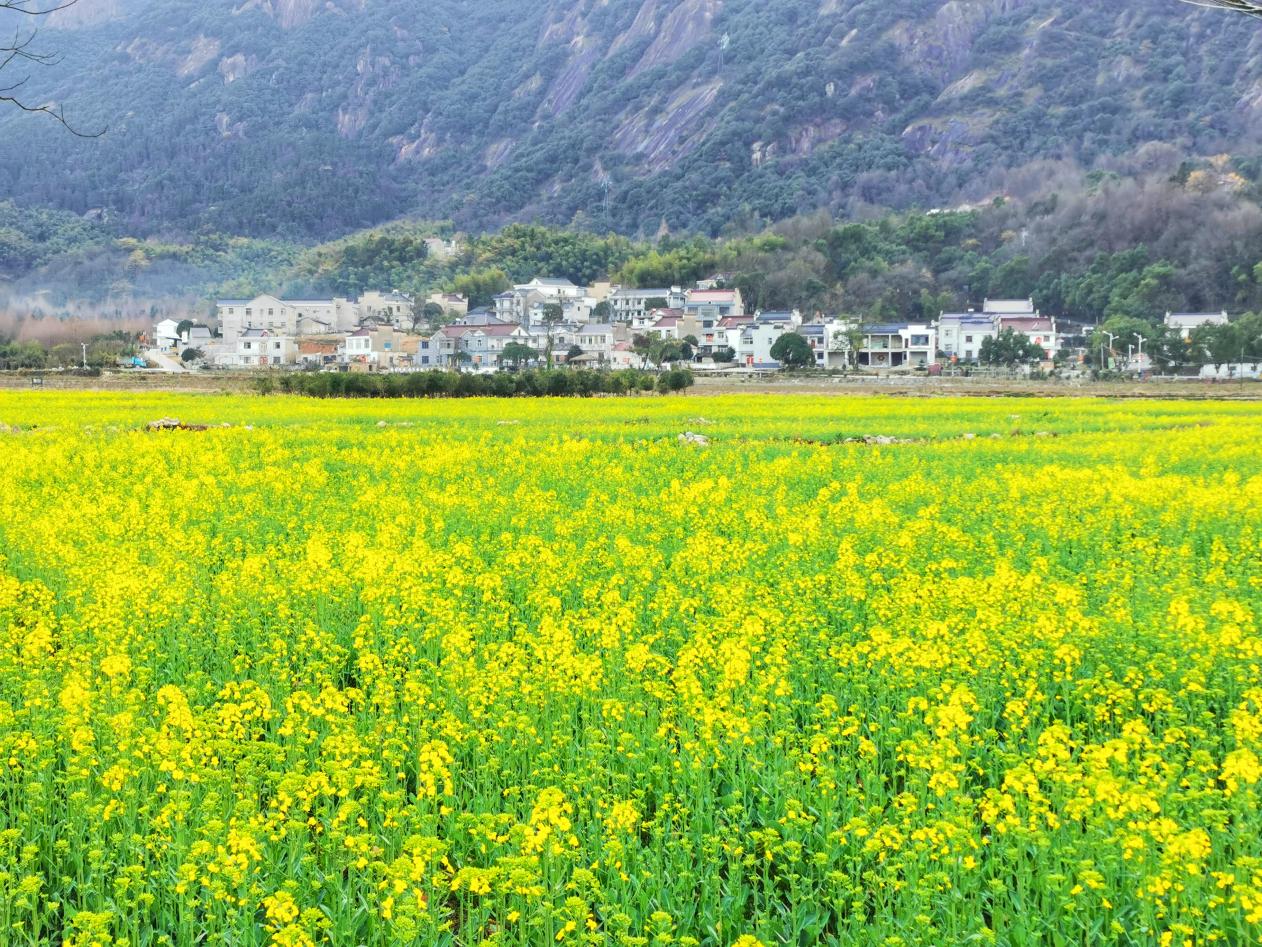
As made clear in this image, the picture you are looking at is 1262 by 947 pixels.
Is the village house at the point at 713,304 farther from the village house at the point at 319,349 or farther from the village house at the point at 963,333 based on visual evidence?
the village house at the point at 319,349

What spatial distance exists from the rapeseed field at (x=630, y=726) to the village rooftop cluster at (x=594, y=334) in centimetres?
7433

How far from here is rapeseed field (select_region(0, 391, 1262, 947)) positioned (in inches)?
181

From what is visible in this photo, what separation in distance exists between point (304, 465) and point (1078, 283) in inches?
3723

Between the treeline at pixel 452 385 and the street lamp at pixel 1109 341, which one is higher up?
the street lamp at pixel 1109 341

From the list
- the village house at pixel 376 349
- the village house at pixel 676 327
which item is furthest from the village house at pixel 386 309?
the village house at pixel 676 327

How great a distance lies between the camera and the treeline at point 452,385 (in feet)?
178

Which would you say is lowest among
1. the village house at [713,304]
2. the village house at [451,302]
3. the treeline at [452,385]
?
the treeline at [452,385]

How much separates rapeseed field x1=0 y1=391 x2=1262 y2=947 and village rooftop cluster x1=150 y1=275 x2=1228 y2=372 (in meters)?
74.3

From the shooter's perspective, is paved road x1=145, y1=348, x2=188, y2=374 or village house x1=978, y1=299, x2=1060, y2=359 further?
paved road x1=145, y1=348, x2=188, y2=374

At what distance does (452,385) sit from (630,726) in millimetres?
50095

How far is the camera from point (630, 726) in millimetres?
6488

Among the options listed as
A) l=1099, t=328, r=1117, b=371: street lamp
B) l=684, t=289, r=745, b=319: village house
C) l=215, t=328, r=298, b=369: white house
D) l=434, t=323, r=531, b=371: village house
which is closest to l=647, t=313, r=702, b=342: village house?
l=684, t=289, r=745, b=319: village house

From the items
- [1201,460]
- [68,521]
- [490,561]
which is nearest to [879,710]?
[490,561]

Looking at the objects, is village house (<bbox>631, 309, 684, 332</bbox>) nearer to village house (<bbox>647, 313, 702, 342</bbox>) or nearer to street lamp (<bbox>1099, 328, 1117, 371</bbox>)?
village house (<bbox>647, 313, 702, 342</bbox>)
